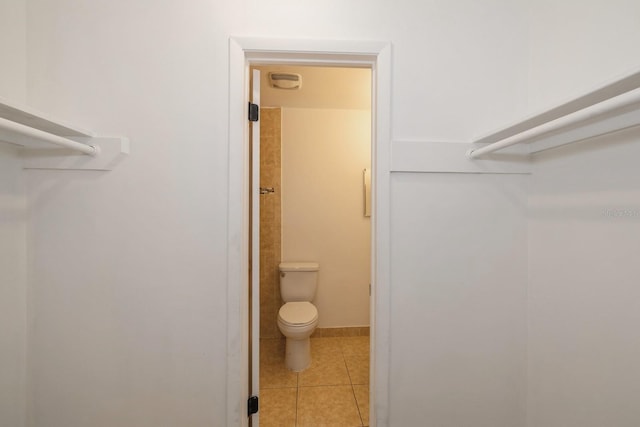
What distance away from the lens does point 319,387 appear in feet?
5.56

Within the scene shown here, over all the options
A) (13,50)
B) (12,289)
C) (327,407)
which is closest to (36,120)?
(13,50)

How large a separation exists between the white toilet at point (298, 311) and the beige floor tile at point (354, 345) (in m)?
0.36

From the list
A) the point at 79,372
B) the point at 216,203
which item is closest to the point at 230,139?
the point at 216,203

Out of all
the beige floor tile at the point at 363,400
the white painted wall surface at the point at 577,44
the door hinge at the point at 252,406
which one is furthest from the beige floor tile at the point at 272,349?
the white painted wall surface at the point at 577,44

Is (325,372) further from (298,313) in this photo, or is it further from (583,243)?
(583,243)

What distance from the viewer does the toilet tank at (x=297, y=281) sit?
7.18ft

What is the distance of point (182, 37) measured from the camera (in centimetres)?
98

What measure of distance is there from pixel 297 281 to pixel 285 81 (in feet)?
5.44

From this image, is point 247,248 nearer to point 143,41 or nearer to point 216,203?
point 216,203

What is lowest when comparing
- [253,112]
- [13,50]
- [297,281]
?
[297,281]

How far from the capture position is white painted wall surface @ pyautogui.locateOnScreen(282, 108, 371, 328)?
2.31 metres

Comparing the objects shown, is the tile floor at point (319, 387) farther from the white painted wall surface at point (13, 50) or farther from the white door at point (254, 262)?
the white painted wall surface at point (13, 50)

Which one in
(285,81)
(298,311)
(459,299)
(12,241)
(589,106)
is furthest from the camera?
(298,311)

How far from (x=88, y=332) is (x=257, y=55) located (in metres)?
1.33
